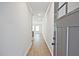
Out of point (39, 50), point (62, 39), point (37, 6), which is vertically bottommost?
point (39, 50)

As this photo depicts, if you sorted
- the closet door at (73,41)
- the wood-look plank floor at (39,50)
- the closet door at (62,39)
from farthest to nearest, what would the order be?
the wood-look plank floor at (39,50) < the closet door at (62,39) < the closet door at (73,41)

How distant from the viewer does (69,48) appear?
36.1 inches

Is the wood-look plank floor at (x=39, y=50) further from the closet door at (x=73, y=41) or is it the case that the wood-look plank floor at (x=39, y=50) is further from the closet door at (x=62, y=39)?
the closet door at (x=73, y=41)

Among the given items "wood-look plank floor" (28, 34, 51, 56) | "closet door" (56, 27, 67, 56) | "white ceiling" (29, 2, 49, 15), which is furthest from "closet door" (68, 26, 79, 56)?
"white ceiling" (29, 2, 49, 15)

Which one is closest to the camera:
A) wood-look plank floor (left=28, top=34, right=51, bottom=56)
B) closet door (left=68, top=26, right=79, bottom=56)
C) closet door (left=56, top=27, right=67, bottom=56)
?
closet door (left=68, top=26, right=79, bottom=56)

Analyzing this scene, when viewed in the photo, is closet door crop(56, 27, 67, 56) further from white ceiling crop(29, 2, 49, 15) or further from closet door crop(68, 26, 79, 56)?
white ceiling crop(29, 2, 49, 15)

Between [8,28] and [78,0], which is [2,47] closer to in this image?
[8,28]

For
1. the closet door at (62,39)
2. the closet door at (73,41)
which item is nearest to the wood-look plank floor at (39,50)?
the closet door at (62,39)

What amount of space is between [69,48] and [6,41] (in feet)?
2.15

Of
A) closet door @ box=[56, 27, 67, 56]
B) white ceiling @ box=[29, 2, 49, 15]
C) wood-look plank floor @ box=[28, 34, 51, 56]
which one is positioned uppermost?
white ceiling @ box=[29, 2, 49, 15]

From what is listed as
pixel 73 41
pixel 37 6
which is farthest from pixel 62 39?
pixel 37 6

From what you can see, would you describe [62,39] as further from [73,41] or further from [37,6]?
[37,6]

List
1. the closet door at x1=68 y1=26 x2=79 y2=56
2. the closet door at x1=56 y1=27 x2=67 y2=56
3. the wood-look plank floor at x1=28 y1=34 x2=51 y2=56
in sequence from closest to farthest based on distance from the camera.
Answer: the closet door at x1=68 y1=26 x2=79 y2=56, the closet door at x1=56 y1=27 x2=67 y2=56, the wood-look plank floor at x1=28 y1=34 x2=51 y2=56

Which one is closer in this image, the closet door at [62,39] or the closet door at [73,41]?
the closet door at [73,41]
